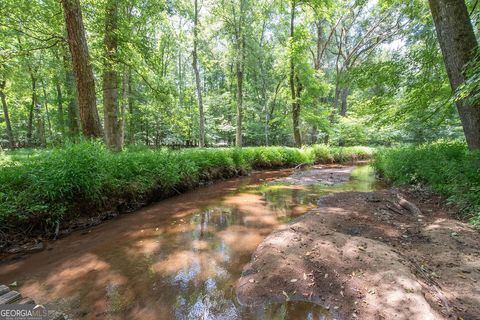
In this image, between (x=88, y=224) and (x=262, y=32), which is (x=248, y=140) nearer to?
(x=262, y=32)

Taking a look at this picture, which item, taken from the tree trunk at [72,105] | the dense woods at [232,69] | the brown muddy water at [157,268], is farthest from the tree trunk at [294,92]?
the tree trunk at [72,105]

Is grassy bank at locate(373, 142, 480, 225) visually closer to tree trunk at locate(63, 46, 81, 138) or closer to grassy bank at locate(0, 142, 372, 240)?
grassy bank at locate(0, 142, 372, 240)

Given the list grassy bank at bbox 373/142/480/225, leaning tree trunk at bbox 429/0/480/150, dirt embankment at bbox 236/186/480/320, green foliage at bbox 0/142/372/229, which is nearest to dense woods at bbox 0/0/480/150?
leaning tree trunk at bbox 429/0/480/150

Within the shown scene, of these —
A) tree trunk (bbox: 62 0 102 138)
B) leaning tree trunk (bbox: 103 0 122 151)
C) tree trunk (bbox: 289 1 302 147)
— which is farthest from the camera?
tree trunk (bbox: 289 1 302 147)

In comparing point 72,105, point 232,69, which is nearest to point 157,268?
point 72,105

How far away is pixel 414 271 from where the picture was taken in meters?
2.39

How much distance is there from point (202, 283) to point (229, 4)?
1677 cm

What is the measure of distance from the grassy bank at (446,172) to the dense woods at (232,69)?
0.71 m

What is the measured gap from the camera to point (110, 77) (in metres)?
8.34

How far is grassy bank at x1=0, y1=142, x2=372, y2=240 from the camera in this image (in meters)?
3.72

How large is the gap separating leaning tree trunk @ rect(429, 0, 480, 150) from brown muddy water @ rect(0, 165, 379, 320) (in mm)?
3703

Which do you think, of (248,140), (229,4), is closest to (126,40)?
(229,4)

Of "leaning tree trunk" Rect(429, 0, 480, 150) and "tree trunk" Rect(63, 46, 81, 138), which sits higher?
"tree trunk" Rect(63, 46, 81, 138)

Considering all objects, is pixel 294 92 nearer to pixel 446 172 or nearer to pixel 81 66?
pixel 446 172
